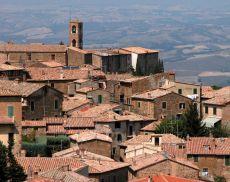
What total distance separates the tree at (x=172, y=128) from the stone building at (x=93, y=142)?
7.10 meters

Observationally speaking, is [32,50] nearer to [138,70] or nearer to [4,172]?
[138,70]

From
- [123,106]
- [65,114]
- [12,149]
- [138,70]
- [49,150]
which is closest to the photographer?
[12,149]

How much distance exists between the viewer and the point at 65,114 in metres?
58.6

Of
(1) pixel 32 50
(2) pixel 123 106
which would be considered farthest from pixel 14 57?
(2) pixel 123 106

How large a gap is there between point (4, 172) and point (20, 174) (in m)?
0.69

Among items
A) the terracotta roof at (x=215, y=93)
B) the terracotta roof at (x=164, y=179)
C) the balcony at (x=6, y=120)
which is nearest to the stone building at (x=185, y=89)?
the terracotta roof at (x=215, y=93)

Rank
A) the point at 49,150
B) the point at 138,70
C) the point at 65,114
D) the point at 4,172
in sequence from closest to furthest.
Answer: the point at 4,172 → the point at 49,150 → the point at 65,114 → the point at 138,70

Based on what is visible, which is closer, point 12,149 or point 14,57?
point 12,149

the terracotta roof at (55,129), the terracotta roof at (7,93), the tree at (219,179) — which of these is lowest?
the tree at (219,179)

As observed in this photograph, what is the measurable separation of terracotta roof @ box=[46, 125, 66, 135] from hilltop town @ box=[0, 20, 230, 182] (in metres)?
0.05

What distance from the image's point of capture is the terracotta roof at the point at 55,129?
51919 mm

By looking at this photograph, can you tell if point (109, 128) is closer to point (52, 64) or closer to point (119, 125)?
point (119, 125)

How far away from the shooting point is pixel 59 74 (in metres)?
69.5

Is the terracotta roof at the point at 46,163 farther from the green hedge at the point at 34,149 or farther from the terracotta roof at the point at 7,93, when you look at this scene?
the green hedge at the point at 34,149
